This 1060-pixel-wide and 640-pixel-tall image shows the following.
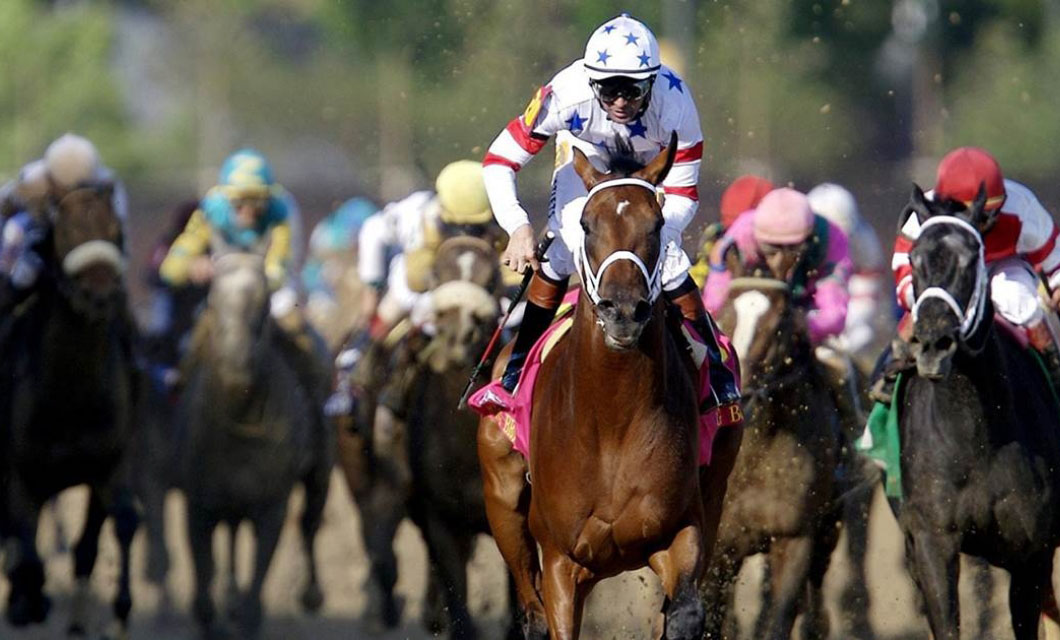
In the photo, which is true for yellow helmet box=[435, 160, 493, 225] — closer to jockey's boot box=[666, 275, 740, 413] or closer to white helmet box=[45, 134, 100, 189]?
white helmet box=[45, 134, 100, 189]

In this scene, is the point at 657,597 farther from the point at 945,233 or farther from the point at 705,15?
the point at 705,15

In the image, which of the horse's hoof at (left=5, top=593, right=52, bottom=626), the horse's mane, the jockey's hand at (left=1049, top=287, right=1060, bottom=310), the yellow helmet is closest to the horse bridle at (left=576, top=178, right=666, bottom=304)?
the horse's mane

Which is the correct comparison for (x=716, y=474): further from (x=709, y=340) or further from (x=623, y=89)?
(x=623, y=89)

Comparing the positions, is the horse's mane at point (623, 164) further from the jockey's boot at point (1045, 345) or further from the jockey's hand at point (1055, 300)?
the jockey's hand at point (1055, 300)

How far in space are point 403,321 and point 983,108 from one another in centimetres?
2081

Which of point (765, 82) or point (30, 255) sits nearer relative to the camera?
point (30, 255)

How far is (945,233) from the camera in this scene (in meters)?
7.03

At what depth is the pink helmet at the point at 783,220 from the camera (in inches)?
333

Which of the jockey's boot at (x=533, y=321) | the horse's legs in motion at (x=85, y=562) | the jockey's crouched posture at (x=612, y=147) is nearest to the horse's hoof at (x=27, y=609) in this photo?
the horse's legs in motion at (x=85, y=562)

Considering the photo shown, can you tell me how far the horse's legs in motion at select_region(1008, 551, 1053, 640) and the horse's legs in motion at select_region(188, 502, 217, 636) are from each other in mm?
3683

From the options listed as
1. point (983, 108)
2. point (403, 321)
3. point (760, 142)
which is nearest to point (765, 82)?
point (760, 142)

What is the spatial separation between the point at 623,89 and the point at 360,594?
18.6 feet

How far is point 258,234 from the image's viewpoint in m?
10.7

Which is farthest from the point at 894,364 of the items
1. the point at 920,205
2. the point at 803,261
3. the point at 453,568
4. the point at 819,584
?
the point at 453,568
